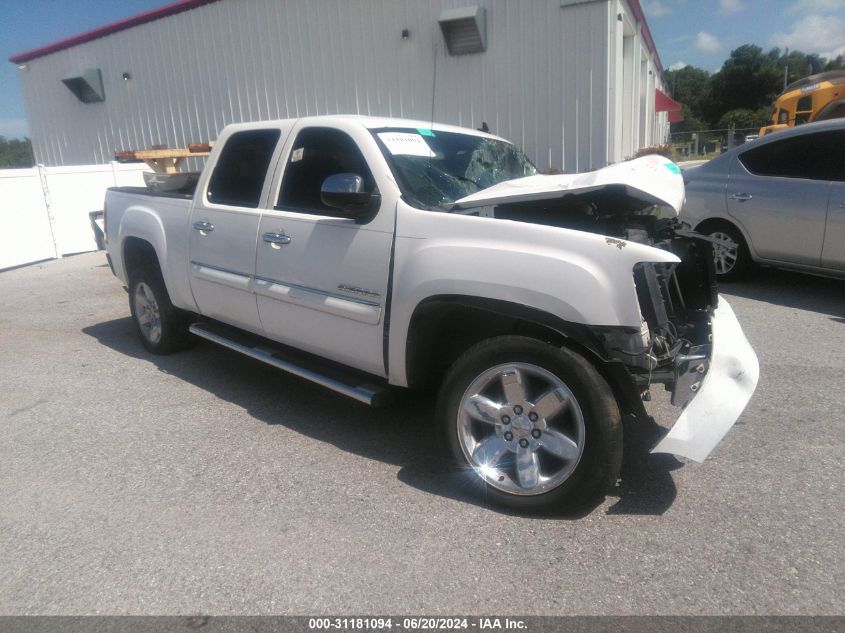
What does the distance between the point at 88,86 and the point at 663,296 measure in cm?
1959

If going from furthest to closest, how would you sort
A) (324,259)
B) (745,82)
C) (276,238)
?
(745,82)
(276,238)
(324,259)

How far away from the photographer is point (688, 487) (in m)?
3.36

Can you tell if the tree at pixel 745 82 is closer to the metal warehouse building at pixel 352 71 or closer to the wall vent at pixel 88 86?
the metal warehouse building at pixel 352 71

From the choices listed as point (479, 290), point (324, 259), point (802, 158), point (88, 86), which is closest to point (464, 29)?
point (802, 158)

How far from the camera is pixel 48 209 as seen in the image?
12500 mm

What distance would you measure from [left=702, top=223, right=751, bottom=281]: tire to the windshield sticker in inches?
180

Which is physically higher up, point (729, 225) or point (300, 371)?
point (729, 225)

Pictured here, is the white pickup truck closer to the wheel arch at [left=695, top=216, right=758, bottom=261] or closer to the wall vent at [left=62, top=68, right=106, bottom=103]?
the wheel arch at [left=695, top=216, right=758, bottom=261]

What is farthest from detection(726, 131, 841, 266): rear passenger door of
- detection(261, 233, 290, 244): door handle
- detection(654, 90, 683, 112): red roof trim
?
detection(654, 90, 683, 112): red roof trim

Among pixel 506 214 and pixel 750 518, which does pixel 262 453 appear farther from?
pixel 750 518

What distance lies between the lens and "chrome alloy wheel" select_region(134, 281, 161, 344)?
18.8 feet

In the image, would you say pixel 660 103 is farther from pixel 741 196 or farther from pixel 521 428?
pixel 521 428

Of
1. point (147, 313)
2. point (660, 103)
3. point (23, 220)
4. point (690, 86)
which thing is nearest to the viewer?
point (147, 313)

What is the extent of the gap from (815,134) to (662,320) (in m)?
4.95
